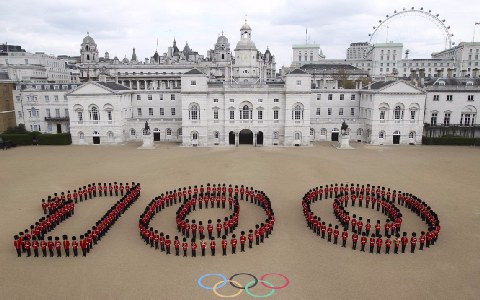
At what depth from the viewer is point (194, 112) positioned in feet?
173

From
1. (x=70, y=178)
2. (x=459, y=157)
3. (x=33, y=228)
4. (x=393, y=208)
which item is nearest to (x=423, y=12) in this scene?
(x=459, y=157)

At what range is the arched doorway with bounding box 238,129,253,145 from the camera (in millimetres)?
55594

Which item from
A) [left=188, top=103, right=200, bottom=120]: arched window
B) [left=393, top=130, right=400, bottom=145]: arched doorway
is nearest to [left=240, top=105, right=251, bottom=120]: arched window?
[left=188, top=103, right=200, bottom=120]: arched window

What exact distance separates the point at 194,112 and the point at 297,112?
49.4ft

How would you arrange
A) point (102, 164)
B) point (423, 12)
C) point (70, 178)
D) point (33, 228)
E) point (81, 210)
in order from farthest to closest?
point (423, 12)
point (102, 164)
point (70, 178)
point (81, 210)
point (33, 228)

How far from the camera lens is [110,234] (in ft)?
70.2

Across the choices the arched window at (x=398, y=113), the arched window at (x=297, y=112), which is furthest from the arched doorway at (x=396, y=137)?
the arched window at (x=297, y=112)

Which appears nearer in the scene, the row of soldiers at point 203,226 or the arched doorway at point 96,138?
the row of soldiers at point 203,226

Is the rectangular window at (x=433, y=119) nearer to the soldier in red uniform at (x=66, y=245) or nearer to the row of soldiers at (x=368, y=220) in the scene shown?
the row of soldiers at (x=368, y=220)

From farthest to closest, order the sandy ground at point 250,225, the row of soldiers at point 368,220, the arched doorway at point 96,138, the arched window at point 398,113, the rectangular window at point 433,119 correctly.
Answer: the rectangular window at point 433,119, the arched doorway at point 96,138, the arched window at point 398,113, the row of soldiers at point 368,220, the sandy ground at point 250,225

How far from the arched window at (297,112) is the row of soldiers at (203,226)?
85.1 feet

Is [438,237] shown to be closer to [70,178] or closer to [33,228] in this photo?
[33,228]

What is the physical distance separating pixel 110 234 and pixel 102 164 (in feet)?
67.9

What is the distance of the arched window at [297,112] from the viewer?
2058 inches
